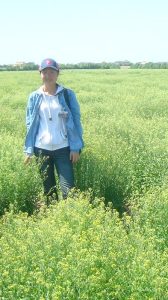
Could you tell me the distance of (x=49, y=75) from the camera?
5.21 m

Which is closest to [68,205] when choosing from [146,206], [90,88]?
[146,206]

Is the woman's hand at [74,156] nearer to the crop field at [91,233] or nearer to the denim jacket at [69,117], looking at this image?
the denim jacket at [69,117]

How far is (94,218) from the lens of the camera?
4148 mm

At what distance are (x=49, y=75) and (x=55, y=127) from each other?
59 cm

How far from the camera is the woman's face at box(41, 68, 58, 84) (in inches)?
204

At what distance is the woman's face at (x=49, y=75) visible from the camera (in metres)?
5.19

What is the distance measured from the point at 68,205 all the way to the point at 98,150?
88.3 inches

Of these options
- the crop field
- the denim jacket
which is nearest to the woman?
the denim jacket

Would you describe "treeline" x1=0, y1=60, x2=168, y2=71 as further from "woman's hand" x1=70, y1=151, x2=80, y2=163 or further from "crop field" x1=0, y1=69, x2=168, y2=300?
"woman's hand" x1=70, y1=151, x2=80, y2=163

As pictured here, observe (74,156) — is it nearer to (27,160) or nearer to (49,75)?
(27,160)

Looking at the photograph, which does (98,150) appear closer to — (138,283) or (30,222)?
(30,222)

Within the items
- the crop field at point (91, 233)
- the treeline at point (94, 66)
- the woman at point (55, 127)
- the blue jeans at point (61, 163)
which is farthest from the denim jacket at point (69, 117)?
the treeline at point (94, 66)

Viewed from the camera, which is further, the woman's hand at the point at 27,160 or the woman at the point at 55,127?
the woman's hand at the point at 27,160

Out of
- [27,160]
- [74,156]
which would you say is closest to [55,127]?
[74,156]
